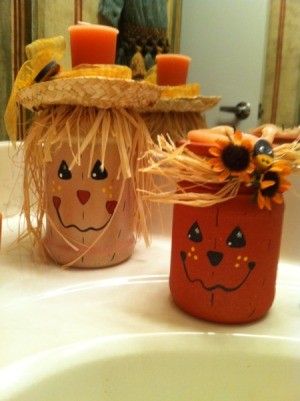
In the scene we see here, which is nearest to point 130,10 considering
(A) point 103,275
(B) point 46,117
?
(B) point 46,117

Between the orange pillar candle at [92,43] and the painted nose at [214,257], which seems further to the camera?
the orange pillar candle at [92,43]

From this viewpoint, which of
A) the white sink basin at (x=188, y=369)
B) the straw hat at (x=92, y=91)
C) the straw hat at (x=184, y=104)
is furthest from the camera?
the straw hat at (x=184, y=104)

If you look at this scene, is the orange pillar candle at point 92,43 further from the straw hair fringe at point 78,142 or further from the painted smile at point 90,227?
the painted smile at point 90,227

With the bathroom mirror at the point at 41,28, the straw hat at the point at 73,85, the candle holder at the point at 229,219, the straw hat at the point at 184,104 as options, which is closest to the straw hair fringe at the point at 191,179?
the candle holder at the point at 229,219

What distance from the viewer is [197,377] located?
37cm

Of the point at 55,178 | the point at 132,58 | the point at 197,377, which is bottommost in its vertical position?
the point at 197,377

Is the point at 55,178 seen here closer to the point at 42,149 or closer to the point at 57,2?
the point at 42,149

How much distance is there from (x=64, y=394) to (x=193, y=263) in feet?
0.52

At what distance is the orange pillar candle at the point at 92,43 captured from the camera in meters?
0.52

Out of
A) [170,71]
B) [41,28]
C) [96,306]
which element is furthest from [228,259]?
[41,28]

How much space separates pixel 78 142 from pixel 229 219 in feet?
0.69

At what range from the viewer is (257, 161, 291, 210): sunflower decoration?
37cm

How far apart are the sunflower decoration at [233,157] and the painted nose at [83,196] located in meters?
0.19

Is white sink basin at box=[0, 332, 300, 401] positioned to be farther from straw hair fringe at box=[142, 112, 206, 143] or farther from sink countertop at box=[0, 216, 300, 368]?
straw hair fringe at box=[142, 112, 206, 143]
